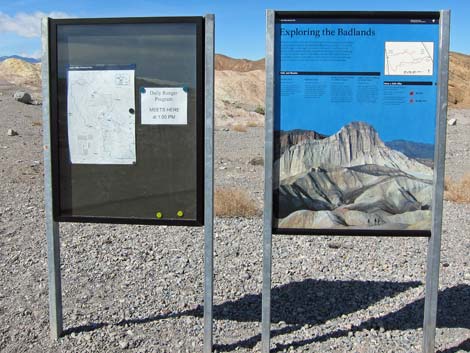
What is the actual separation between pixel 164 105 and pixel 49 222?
1.17 meters

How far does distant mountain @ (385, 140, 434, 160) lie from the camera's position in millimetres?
3898

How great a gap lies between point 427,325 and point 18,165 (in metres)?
10.8

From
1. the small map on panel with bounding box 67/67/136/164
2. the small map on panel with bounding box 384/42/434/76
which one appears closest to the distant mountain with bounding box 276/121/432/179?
the small map on panel with bounding box 384/42/434/76

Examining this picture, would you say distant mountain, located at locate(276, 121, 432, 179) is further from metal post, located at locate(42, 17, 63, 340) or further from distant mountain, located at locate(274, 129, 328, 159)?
metal post, located at locate(42, 17, 63, 340)

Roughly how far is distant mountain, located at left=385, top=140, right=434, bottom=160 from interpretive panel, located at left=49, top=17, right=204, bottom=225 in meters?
1.29

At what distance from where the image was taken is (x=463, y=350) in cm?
424

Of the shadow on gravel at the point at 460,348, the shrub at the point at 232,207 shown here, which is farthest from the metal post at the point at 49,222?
the shrub at the point at 232,207

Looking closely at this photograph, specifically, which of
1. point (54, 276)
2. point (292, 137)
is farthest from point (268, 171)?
point (54, 276)

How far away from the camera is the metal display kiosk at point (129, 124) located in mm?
3916

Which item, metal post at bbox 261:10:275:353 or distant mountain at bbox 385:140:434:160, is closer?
metal post at bbox 261:10:275:353

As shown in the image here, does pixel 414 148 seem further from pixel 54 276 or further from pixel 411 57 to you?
pixel 54 276

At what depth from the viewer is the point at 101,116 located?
4.12 meters

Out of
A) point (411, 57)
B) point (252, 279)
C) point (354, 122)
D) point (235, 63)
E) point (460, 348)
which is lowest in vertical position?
point (460, 348)

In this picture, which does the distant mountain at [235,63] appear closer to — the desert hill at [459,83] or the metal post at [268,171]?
the desert hill at [459,83]
